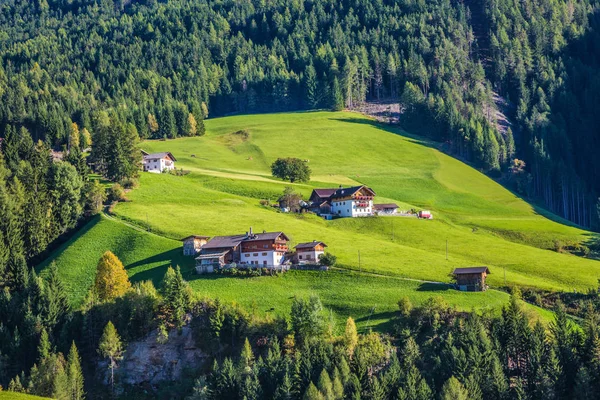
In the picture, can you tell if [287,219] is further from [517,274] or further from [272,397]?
[272,397]

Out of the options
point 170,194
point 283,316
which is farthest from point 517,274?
point 170,194

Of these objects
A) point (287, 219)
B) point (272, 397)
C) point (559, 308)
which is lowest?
point (272, 397)

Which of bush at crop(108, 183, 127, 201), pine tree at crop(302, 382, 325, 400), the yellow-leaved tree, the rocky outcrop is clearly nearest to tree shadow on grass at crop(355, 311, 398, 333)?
pine tree at crop(302, 382, 325, 400)

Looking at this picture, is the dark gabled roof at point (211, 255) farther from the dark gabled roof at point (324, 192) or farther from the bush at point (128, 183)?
the bush at point (128, 183)

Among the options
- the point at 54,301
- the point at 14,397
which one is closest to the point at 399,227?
the point at 54,301

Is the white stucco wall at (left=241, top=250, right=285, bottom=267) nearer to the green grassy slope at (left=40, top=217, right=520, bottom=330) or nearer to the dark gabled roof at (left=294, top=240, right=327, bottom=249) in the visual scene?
the dark gabled roof at (left=294, top=240, right=327, bottom=249)

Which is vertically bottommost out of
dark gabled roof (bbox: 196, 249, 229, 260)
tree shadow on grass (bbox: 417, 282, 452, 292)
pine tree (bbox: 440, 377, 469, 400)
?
pine tree (bbox: 440, 377, 469, 400)
